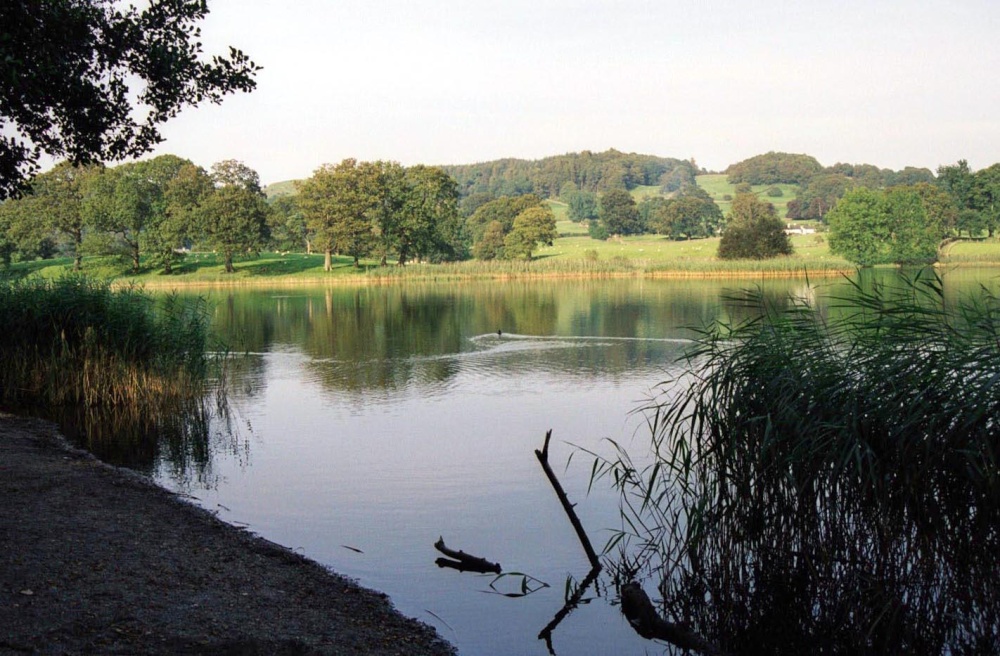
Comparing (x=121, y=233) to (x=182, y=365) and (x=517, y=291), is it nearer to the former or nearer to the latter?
(x=517, y=291)

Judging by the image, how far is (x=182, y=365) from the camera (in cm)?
2016

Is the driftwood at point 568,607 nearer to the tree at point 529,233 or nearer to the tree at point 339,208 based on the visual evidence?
the tree at point 339,208

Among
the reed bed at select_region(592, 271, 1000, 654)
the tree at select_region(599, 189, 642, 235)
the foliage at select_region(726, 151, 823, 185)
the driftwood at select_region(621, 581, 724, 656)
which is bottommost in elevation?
the driftwood at select_region(621, 581, 724, 656)

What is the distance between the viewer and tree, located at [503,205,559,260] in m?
109

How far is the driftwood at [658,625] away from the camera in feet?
22.9

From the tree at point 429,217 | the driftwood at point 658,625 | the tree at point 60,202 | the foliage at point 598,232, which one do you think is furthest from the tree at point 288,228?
the driftwood at point 658,625

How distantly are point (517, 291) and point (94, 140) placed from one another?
5659 centimetres

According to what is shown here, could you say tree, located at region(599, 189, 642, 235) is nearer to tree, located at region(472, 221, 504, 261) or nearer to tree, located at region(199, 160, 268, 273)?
tree, located at region(472, 221, 504, 261)

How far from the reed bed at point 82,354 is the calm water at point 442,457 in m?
2.03

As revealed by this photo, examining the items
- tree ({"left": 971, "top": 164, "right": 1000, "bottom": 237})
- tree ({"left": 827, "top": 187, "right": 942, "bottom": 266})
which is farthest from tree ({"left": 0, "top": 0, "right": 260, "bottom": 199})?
tree ({"left": 971, "top": 164, "right": 1000, "bottom": 237})

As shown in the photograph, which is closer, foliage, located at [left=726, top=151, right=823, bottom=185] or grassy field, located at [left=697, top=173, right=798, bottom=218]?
grassy field, located at [left=697, top=173, right=798, bottom=218]

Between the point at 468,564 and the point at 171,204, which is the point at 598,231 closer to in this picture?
the point at 171,204

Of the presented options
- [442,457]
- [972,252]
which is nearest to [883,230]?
[972,252]

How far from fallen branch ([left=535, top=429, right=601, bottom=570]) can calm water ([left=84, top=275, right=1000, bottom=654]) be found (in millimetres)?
367
